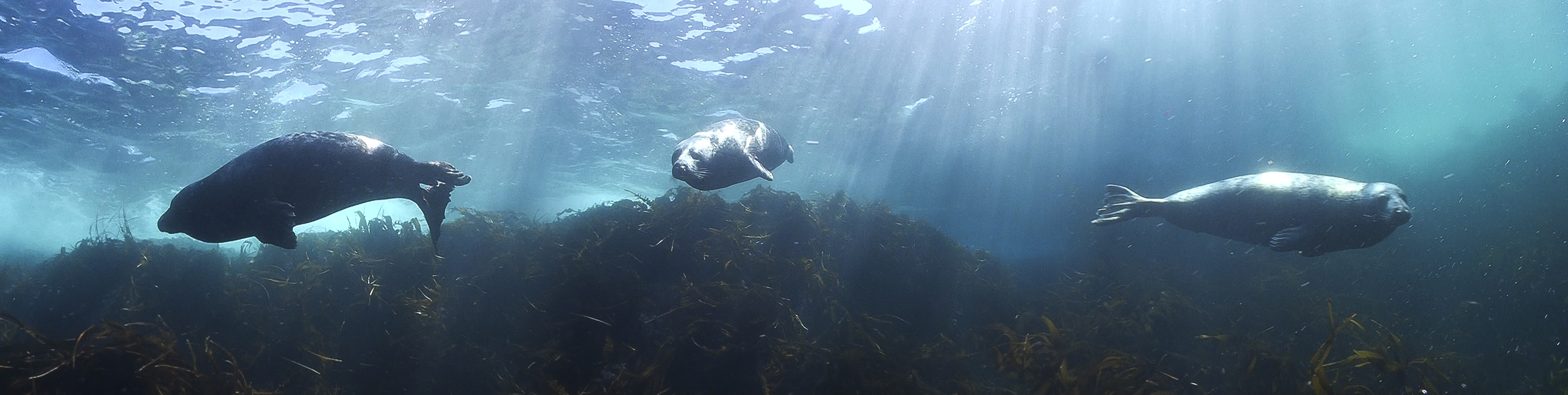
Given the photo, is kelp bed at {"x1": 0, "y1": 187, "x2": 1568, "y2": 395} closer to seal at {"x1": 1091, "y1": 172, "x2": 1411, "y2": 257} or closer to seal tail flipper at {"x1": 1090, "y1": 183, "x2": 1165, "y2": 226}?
seal at {"x1": 1091, "y1": 172, "x2": 1411, "y2": 257}

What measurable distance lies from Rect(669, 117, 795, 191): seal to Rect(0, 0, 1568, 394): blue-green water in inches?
60.6

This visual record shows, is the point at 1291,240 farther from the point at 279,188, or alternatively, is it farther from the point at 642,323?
the point at 279,188

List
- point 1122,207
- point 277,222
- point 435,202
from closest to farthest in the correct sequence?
point 277,222 → point 435,202 → point 1122,207

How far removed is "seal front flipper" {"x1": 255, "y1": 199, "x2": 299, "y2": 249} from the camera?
4.04 metres

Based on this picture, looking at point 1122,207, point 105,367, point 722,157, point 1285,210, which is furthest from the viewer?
point 1122,207

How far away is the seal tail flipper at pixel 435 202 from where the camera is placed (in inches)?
188

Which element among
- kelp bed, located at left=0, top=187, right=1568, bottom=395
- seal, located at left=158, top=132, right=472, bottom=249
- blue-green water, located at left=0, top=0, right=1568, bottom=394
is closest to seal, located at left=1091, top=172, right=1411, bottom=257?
blue-green water, located at left=0, top=0, right=1568, bottom=394

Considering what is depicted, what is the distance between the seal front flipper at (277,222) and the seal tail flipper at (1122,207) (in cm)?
765

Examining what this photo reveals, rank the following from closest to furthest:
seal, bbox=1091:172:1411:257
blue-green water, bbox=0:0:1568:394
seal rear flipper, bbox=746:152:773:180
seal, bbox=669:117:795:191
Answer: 1. seal, bbox=669:117:795:191
2. seal rear flipper, bbox=746:152:773:180
3. seal, bbox=1091:172:1411:257
4. blue-green water, bbox=0:0:1568:394

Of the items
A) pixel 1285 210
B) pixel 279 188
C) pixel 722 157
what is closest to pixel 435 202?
pixel 279 188

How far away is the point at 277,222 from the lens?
13.3 ft

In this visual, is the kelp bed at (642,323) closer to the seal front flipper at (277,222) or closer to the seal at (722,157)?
the seal front flipper at (277,222)

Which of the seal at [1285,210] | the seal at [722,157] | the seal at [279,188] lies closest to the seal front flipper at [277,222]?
the seal at [279,188]

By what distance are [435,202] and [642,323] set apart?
2.26 metres
